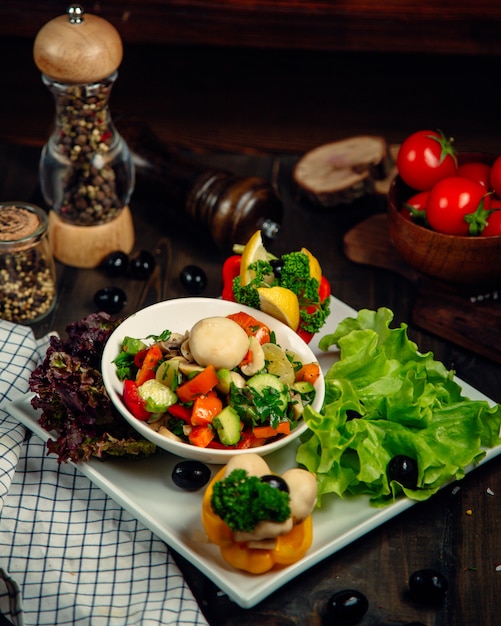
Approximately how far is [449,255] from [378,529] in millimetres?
1019

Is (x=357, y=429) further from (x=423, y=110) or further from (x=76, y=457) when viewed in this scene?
(x=423, y=110)

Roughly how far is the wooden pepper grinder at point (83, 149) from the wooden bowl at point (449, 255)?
1.05 metres

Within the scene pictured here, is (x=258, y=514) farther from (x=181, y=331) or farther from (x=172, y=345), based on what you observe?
(x=181, y=331)

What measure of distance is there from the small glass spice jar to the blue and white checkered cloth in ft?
2.09

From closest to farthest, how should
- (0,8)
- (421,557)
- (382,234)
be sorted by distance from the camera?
(421,557)
(382,234)
(0,8)

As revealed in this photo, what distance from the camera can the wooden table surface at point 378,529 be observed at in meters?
2.17

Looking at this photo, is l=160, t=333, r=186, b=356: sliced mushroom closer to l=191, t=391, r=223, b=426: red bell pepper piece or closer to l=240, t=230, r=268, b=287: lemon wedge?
l=191, t=391, r=223, b=426: red bell pepper piece

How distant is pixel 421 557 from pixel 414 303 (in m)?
1.17

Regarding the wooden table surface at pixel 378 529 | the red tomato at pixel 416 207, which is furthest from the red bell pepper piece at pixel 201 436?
the red tomato at pixel 416 207

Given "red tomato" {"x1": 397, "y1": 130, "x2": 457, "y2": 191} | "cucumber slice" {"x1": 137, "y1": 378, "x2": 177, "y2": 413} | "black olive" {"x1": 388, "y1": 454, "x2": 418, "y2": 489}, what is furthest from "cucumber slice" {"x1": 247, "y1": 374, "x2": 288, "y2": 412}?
"red tomato" {"x1": 397, "y1": 130, "x2": 457, "y2": 191}

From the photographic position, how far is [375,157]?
12.3 feet

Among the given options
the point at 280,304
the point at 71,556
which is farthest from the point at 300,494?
the point at 280,304

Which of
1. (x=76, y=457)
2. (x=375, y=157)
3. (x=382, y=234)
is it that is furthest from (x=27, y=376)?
(x=375, y=157)

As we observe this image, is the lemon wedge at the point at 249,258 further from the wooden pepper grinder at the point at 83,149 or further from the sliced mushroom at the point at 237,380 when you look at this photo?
the wooden pepper grinder at the point at 83,149
